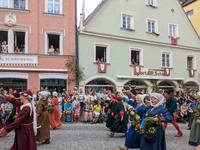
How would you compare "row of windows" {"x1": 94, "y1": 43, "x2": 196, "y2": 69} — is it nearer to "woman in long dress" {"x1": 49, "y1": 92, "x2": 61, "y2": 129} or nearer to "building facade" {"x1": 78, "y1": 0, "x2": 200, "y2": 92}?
"building facade" {"x1": 78, "y1": 0, "x2": 200, "y2": 92}

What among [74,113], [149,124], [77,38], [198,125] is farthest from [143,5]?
[149,124]

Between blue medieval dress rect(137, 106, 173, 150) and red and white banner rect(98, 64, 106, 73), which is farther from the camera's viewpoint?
red and white banner rect(98, 64, 106, 73)

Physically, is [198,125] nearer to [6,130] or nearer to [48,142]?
[48,142]

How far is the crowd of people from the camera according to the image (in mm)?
4859

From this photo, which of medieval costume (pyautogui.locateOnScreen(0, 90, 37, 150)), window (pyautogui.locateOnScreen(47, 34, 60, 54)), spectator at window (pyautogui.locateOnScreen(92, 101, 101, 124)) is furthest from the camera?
window (pyautogui.locateOnScreen(47, 34, 60, 54))

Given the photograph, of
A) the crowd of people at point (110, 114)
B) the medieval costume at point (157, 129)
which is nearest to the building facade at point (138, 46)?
the crowd of people at point (110, 114)

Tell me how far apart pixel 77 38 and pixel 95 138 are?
35.9 ft

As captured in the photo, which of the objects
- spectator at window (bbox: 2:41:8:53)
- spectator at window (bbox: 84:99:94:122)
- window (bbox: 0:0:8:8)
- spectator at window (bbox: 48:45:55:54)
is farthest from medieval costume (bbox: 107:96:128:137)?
window (bbox: 0:0:8:8)

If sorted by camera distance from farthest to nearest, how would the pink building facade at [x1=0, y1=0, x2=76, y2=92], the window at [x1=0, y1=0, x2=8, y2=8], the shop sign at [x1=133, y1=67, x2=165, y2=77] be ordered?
Result: the shop sign at [x1=133, y1=67, x2=165, y2=77]
the window at [x1=0, y1=0, x2=8, y2=8]
the pink building facade at [x1=0, y1=0, x2=76, y2=92]

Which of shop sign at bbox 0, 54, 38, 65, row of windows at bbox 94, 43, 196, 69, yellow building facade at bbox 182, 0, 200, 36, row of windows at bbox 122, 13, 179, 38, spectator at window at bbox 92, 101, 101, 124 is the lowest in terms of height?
spectator at window at bbox 92, 101, 101, 124

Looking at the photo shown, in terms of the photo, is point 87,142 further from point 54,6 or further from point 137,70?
point 137,70

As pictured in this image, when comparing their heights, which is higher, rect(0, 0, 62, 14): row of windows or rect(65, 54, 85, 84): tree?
rect(0, 0, 62, 14): row of windows

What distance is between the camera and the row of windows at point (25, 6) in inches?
647

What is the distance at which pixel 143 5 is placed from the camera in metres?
21.6
